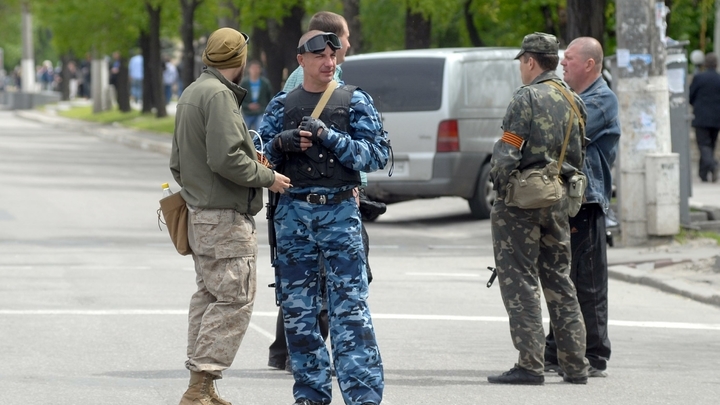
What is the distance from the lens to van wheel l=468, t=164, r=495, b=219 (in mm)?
15773

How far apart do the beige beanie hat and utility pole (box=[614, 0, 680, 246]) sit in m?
7.69

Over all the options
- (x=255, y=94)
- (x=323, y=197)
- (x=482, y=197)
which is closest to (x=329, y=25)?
(x=323, y=197)

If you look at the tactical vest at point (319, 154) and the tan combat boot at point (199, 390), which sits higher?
→ the tactical vest at point (319, 154)

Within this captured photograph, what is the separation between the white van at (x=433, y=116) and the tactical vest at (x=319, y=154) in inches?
352

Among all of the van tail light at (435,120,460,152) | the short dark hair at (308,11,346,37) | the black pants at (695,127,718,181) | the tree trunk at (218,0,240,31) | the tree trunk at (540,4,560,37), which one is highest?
the tree trunk at (218,0,240,31)

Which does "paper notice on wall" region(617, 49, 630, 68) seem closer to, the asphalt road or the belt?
the asphalt road

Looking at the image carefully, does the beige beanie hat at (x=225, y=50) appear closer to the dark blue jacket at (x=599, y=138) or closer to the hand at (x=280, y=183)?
the hand at (x=280, y=183)

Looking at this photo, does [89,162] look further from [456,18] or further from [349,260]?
[349,260]

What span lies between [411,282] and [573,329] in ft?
14.0

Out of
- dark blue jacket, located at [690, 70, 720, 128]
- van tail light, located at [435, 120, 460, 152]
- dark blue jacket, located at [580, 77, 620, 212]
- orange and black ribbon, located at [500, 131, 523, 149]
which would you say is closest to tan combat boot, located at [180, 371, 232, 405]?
orange and black ribbon, located at [500, 131, 523, 149]

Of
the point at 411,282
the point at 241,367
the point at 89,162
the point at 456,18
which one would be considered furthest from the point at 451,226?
the point at 456,18

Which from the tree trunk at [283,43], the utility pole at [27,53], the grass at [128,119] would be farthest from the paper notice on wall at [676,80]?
the utility pole at [27,53]

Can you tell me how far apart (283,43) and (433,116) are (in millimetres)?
17195

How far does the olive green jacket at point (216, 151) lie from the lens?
609cm
